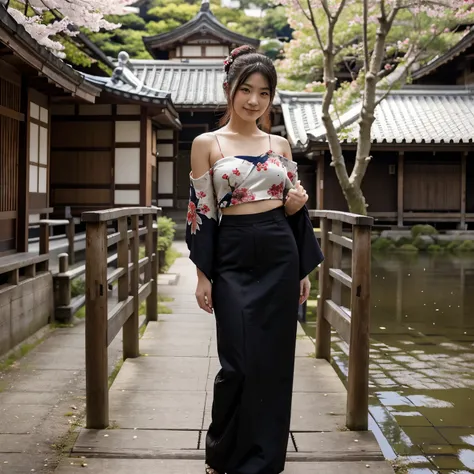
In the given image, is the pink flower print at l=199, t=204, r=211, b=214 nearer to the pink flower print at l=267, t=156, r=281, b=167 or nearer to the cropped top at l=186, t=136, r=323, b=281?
the cropped top at l=186, t=136, r=323, b=281

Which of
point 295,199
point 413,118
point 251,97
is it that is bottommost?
point 295,199

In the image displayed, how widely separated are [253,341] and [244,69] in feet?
4.18

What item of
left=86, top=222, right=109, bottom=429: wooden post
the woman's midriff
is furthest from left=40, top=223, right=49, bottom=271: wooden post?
the woman's midriff

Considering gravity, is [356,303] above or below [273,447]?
above

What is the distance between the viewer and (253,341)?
298 centimetres

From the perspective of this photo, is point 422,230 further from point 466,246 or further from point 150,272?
point 150,272

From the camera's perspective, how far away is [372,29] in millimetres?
21828

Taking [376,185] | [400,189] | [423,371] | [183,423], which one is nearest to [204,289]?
[183,423]

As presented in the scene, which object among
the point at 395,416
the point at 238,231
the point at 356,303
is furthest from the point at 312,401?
the point at 238,231

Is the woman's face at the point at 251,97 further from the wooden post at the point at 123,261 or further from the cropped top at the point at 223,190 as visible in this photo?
the wooden post at the point at 123,261

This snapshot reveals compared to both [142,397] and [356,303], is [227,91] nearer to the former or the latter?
[356,303]

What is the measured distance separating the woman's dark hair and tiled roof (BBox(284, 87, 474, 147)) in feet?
49.1

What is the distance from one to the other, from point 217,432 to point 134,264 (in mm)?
2836

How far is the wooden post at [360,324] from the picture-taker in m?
3.98
